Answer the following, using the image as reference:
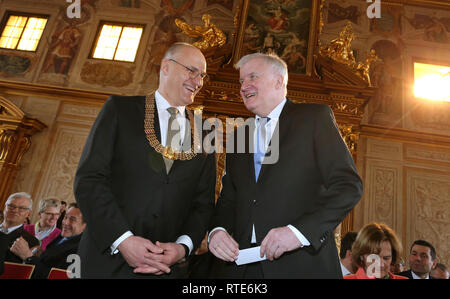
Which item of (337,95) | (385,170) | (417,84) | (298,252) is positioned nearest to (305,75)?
(337,95)

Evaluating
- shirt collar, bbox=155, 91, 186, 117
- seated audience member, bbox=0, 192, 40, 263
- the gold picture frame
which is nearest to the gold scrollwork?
the gold picture frame

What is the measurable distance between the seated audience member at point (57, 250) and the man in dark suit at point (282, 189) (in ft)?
7.20

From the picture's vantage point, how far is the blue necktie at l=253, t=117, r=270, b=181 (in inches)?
82.6

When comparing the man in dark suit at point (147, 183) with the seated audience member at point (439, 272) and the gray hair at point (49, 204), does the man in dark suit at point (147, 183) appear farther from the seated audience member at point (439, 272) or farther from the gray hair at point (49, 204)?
the seated audience member at point (439, 272)

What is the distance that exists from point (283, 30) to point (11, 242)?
6823mm

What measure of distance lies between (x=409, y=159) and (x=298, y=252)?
7400 millimetres

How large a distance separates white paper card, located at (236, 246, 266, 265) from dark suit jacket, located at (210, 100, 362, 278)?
5cm

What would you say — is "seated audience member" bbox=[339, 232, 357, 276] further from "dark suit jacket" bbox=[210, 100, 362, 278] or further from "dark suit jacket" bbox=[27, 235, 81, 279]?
"dark suit jacket" bbox=[27, 235, 81, 279]

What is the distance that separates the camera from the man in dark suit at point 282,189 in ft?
5.79

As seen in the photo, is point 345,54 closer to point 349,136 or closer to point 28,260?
point 349,136

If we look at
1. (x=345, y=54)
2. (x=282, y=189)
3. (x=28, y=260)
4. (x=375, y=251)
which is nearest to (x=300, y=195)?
(x=282, y=189)

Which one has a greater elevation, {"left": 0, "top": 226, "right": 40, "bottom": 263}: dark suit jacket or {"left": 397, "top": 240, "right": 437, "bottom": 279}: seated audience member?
{"left": 397, "top": 240, "right": 437, "bottom": 279}: seated audience member

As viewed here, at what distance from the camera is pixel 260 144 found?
2160mm
